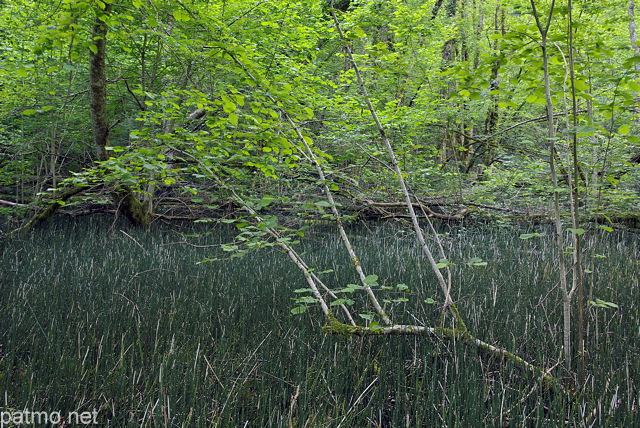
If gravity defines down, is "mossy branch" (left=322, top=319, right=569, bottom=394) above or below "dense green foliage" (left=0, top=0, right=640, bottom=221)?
below

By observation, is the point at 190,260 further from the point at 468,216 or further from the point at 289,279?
the point at 468,216

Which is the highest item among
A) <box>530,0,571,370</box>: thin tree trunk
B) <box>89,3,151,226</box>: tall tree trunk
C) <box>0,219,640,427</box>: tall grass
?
<box>89,3,151,226</box>: tall tree trunk

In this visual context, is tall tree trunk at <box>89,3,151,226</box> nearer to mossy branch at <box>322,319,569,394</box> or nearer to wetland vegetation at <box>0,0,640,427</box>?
wetland vegetation at <box>0,0,640,427</box>

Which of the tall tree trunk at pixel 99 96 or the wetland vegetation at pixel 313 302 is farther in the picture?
the tall tree trunk at pixel 99 96

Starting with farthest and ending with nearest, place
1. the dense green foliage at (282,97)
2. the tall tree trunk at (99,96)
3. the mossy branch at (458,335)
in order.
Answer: the tall tree trunk at (99,96) < the dense green foliage at (282,97) < the mossy branch at (458,335)

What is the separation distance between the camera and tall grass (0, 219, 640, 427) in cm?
151

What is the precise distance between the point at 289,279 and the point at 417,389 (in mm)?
2180

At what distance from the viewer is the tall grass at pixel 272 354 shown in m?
1.51

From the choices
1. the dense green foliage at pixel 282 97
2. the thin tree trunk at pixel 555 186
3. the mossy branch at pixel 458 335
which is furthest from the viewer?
the dense green foliage at pixel 282 97

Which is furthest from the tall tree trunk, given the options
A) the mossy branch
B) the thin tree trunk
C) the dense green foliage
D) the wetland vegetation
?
the thin tree trunk

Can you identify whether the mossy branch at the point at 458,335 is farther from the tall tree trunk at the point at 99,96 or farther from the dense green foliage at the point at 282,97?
the tall tree trunk at the point at 99,96

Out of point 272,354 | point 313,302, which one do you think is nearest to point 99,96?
point 313,302

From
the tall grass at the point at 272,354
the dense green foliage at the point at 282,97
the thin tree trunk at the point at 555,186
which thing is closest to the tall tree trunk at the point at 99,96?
the dense green foliage at the point at 282,97

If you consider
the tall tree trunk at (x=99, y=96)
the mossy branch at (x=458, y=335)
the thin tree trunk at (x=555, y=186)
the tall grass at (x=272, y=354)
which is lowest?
the tall grass at (x=272, y=354)
